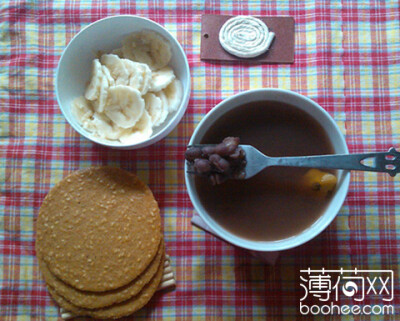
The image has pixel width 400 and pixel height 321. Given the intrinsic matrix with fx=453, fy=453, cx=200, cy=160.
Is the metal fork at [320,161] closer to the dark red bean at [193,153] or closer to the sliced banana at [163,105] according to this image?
the dark red bean at [193,153]

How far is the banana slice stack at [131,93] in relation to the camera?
1.12 m

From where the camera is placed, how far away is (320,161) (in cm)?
95

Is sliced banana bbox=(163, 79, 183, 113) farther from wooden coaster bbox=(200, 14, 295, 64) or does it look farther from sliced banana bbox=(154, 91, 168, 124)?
wooden coaster bbox=(200, 14, 295, 64)

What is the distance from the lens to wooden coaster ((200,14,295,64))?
48.2 inches

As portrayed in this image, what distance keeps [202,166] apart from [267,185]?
7.6 inches

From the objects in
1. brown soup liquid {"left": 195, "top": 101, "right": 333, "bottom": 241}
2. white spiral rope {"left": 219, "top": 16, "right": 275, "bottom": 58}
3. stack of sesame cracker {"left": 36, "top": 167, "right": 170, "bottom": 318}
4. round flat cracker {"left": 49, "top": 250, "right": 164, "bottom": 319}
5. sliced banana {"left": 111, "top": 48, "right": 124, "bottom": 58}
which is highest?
white spiral rope {"left": 219, "top": 16, "right": 275, "bottom": 58}

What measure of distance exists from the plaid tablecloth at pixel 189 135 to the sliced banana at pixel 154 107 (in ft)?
0.29

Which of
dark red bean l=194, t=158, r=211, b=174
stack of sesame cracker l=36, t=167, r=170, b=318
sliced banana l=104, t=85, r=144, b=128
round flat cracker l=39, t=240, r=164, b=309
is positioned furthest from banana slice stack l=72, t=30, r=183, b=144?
round flat cracker l=39, t=240, r=164, b=309

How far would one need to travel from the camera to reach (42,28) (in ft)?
4.11

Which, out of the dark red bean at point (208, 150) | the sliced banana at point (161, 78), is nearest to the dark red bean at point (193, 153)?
the dark red bean at point (208, 150)

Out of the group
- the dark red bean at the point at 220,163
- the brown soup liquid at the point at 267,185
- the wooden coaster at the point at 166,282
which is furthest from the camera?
the wooden coaster at the point at 166,282

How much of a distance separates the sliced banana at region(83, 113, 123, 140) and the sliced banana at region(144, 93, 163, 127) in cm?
9

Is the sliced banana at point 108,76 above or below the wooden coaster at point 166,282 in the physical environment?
above

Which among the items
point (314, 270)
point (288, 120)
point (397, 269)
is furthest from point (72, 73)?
point (397, 269)
